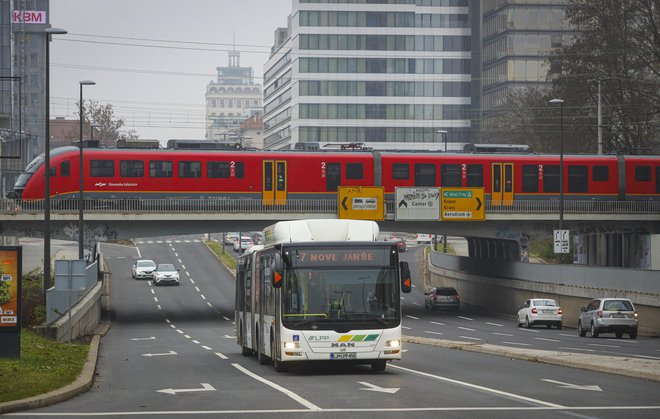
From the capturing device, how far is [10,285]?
22781 millimetres

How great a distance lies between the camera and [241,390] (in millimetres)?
19484

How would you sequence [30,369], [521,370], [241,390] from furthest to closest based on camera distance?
[521,370]
[30,369]
[241,390]

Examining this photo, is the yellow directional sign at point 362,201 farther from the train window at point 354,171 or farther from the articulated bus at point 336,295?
the articulated bus at point 336,295

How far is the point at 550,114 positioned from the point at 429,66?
40.6 metres

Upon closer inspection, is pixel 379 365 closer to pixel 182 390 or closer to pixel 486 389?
pixel 486 389

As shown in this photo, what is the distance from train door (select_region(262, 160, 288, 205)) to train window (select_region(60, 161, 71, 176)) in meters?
9.50

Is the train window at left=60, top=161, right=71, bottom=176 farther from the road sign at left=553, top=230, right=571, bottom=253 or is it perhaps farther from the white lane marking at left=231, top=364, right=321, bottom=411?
the white lane marking at left=231, top=364, right=321, bottom=411

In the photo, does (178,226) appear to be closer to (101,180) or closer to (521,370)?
(101,180)

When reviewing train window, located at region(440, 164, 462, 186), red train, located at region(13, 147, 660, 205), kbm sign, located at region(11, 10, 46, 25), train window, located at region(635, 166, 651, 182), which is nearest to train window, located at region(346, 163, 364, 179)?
red train, located at region(13, 147, 660, 205)

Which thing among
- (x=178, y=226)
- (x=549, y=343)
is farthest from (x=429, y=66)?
(x=549, y=343)

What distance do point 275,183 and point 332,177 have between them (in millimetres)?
2901

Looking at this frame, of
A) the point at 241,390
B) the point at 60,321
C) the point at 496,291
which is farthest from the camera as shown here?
the point at 496,291

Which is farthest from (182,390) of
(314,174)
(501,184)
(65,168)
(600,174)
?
(600,174)

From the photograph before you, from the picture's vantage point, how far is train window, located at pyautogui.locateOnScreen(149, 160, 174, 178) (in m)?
59.2
